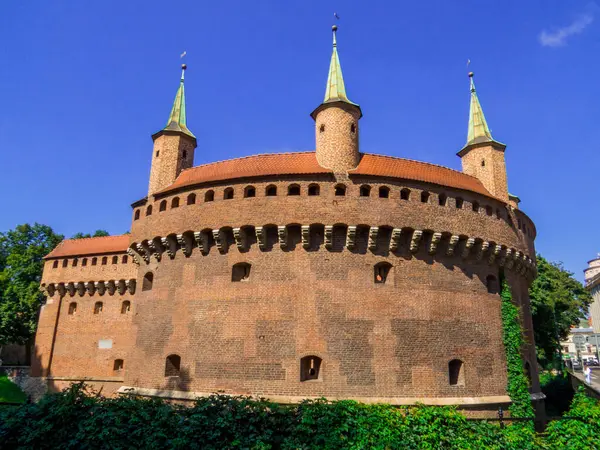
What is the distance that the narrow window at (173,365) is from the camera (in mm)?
19094

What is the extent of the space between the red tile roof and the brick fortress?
29.4 ft

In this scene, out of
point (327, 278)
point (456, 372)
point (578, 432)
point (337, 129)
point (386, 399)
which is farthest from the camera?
point (337, 129)

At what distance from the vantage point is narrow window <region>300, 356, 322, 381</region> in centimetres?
1720

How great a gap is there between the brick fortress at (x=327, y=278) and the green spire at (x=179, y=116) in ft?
11.9

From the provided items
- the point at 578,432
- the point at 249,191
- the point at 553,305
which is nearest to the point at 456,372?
the point at 578,432

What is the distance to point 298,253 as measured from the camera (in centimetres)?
1831

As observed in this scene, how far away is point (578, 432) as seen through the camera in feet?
41.7

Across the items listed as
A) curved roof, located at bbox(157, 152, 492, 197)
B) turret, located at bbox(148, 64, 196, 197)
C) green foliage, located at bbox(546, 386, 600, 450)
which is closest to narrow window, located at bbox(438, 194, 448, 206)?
curved roof, located at bbox(157, 152, 492, 197)

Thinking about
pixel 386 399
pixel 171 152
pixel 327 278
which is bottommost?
pixel 386 399

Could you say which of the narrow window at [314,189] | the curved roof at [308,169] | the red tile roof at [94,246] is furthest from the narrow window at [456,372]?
the red tile roof at [94,246]

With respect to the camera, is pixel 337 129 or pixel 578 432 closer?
pixel 578 432

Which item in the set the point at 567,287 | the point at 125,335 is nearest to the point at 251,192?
the point at 125,335

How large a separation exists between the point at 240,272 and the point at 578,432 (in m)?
12.6

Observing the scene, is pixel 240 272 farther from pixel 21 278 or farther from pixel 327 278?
pixel 21 278
